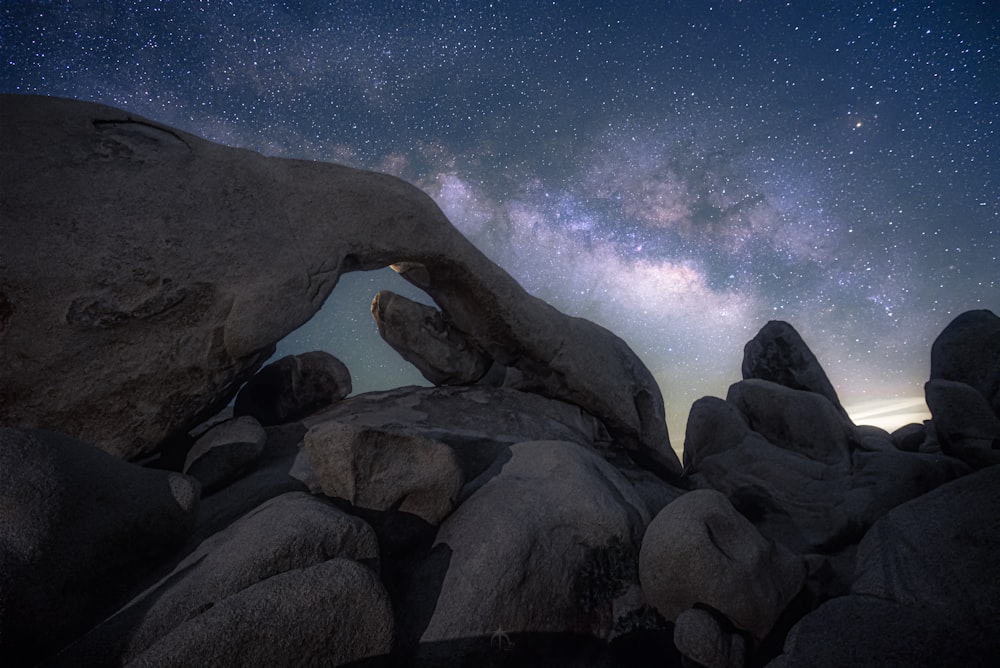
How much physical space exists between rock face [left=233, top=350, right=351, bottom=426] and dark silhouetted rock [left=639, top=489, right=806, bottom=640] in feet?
16.1

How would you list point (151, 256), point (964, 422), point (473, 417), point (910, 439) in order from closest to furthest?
point (151, 256)
point (964, 422)
point (473, 417)
point (910, 439)

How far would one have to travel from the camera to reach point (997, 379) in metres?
6.31

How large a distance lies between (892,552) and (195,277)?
648 centimetres

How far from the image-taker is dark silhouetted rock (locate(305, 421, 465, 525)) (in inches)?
137

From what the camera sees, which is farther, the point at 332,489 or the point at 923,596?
the point at 332,489

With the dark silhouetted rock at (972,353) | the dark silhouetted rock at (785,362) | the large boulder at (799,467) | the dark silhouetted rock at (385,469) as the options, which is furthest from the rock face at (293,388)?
the dark silhouetted rock at (972,353)

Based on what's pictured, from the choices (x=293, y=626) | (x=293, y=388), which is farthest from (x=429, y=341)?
(x=293, y=626)

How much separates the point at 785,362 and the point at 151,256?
10.5m

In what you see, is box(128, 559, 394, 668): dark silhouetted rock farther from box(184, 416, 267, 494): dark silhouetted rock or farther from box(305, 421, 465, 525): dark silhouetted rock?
box(184, 416, 267, 494): dark silhouetted rock

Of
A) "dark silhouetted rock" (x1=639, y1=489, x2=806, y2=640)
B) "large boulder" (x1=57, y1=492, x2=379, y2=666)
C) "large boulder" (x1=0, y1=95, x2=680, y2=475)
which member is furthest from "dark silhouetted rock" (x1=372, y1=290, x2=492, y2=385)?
"dark silhouetted rock" (x1=639, y1=489, x2=806, y2=640)

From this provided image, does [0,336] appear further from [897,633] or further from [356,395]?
[897,633]

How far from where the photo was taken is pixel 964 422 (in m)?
5.74

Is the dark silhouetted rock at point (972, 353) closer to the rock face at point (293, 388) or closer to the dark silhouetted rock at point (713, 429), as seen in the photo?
the dark silhouetted rock at point (713, 429)

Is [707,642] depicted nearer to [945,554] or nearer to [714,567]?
[714,567]
